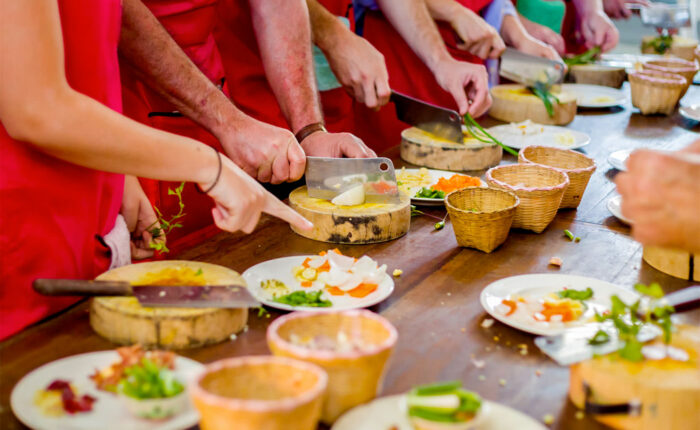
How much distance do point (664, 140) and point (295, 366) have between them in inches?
107

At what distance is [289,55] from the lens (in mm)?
2900

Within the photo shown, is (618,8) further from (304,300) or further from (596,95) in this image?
(304,300)

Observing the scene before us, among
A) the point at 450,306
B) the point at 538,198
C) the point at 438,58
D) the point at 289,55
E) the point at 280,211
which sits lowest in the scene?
the point at 450,306

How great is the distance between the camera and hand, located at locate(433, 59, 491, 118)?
335 centimetres

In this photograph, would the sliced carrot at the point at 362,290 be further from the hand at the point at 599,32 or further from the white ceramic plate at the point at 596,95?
the hand at the point at 599,32

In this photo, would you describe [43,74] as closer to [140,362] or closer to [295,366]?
[140,362]

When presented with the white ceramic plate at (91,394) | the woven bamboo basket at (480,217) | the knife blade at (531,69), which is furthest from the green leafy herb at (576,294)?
the knife blade at (531,69)

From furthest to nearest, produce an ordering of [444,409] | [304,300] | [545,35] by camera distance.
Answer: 1. [545,35]
2. [304,300]
3. [444,409]

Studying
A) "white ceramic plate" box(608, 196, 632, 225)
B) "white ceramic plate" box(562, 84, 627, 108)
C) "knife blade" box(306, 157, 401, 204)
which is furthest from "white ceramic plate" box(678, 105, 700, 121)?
"knife blade" box(306, 157, 401, 204)

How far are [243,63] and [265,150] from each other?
102 centimetres

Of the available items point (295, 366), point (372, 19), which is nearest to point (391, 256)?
point (295, 366)

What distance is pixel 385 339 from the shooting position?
52.4 inches

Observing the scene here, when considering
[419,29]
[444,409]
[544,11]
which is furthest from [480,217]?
[544,11]

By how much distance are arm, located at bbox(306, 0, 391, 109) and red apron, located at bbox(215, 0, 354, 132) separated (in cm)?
27
